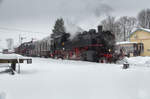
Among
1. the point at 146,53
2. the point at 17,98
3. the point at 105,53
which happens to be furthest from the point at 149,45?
the point at 17,98

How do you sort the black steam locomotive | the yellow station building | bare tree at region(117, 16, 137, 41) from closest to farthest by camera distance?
the black steam locomotive
the yellow station building
bare tree at region(117, 16, 137, 41)

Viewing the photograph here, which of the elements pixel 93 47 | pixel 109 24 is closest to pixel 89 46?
pixel 93 47

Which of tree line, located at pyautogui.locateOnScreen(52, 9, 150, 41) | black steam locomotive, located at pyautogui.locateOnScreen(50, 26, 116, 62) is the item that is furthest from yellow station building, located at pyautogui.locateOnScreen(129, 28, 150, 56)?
tree line, located at pyautogui.locateOnScreen(52, 9, 150, 41)

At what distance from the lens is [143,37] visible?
94.0 ft

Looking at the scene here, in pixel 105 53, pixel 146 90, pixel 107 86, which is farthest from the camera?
pixel 105 53

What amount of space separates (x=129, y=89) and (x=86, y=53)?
10.8 m

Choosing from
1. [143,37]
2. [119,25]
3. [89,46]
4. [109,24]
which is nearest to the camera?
[89,46]

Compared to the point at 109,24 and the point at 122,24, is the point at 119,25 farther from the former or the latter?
the point at 109,24

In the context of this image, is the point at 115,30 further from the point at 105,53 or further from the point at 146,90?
the point at 146,90

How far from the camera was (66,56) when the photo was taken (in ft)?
63.3

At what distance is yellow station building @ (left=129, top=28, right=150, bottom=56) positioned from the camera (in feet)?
90.4

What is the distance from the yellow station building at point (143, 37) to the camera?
2756 centimetres

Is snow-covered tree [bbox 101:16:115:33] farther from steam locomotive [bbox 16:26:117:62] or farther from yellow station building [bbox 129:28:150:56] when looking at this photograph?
steam locomotive [bbox 16:26:117:62]

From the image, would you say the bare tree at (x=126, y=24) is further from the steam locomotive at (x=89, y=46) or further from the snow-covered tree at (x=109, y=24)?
the steam locomotive at (x=89, y=46)
